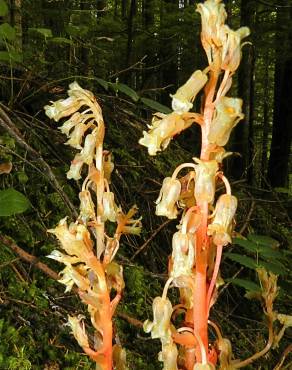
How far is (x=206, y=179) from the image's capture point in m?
0.78

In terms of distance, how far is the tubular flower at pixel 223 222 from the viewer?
0.81 metres

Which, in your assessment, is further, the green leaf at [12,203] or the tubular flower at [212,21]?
the green leaf at [12,203]

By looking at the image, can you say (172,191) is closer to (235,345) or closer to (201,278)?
(201,278)

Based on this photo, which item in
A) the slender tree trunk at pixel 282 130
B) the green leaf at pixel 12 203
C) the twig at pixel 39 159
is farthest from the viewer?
the slender tree trunk at pixel 282 130

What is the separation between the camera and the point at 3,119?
6.34ft

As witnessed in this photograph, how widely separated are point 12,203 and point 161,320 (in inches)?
30.4

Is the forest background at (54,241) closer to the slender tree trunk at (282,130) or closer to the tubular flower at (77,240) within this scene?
the tubular flower at (77,240)

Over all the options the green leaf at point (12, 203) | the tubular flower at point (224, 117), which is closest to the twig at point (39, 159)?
the green leaf at point (12, 203)

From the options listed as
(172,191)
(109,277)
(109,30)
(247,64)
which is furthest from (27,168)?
(247,64)

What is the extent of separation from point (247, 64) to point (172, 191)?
7.48 metres

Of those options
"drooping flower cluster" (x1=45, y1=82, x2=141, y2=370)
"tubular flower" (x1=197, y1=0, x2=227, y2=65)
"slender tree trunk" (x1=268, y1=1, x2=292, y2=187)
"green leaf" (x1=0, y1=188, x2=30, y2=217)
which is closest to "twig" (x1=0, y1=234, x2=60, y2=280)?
"green leaf" (x1=0, y1=188, x2=30, y2=217)

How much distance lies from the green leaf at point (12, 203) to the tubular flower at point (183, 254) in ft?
2.45

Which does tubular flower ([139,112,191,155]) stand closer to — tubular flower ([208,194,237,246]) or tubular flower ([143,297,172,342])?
tubular flower ([208,194,237,246])

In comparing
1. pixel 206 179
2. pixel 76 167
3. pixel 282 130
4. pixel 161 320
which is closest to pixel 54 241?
pixel 76 167
